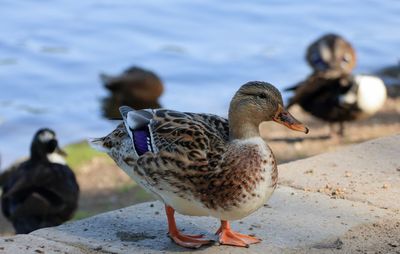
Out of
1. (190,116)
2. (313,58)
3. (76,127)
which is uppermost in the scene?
(190,116)

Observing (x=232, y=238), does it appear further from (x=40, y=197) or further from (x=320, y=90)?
(x=320, y=90)

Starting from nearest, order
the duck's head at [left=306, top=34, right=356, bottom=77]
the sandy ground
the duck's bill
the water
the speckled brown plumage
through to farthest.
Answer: the speckled brown plumage, the duck's bill, the sandy ground, the duck's head at [left=306, top=34, right=356, bottom=77], the water

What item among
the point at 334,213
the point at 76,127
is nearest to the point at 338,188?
the point at 334,213

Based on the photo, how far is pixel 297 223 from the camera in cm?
480

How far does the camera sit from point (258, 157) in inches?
172

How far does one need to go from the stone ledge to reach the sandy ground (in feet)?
10.3

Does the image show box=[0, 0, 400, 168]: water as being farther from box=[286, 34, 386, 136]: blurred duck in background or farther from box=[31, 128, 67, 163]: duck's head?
box=[31, 128, 67, 163]: duck's head

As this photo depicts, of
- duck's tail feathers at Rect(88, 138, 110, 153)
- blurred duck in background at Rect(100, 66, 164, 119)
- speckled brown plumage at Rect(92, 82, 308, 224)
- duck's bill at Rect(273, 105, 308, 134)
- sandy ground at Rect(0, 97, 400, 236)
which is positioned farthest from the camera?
blurred duck in background at Rect(100, 66, 164, 119)

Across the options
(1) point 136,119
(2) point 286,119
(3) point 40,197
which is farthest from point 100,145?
(3) point 40,197

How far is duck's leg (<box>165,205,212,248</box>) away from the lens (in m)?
4.53

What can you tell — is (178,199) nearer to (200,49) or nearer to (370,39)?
(200,49)

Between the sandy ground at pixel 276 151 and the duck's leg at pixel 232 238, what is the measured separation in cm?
377

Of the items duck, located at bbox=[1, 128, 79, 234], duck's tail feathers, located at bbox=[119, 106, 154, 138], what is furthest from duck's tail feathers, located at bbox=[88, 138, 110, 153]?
duck, located at bbox=[1, 128, 79, 234]

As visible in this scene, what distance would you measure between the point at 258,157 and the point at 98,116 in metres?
8.77
